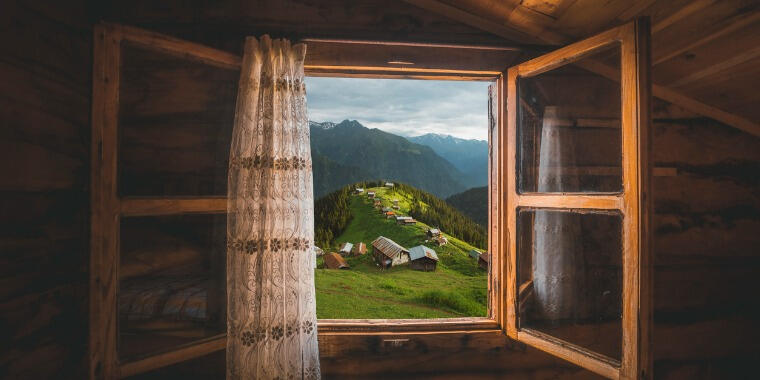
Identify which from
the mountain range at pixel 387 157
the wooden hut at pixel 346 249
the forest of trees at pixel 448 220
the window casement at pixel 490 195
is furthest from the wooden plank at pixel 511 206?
the mountain range at pixel 387 157

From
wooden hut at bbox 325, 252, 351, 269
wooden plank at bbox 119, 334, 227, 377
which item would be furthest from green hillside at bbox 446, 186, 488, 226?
wooden plank at bbox 119, 334, 227, 377

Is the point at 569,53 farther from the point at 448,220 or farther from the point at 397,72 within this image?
the point at 448,220

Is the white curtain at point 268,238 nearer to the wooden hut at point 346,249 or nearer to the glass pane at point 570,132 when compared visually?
the glass pane at point 570,132

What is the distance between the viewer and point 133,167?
4.75ft

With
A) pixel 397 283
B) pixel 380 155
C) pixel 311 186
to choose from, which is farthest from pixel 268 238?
pixel 380 155

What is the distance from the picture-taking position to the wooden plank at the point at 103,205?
1.15 m

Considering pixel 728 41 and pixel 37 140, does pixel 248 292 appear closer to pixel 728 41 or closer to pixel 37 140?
pixel 37 140

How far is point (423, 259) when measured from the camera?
4539 millimetres

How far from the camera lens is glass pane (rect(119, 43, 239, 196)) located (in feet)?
4.78

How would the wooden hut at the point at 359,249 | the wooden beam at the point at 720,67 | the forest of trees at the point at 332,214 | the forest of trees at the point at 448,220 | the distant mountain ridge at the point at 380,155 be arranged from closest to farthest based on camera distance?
the wooden beam at the point at 720,67, the wooden hut at the point at 359,249, the forest of trees at the point at 332,214, the forest of trees at the point at 448,220, the distant mountain ridge at the point at 380,155

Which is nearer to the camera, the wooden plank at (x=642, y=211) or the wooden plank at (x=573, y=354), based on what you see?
the wooden plank at (x=642, y=211)

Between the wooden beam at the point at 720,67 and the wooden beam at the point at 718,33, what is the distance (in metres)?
0.15

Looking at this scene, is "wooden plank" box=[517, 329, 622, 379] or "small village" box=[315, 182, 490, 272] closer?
"wooden plank" box=[517, 329, 622, 379]

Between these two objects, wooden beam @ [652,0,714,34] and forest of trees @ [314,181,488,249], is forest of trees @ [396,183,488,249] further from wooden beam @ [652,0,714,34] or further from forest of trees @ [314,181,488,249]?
wooden beam @ [652,0,714,34]
